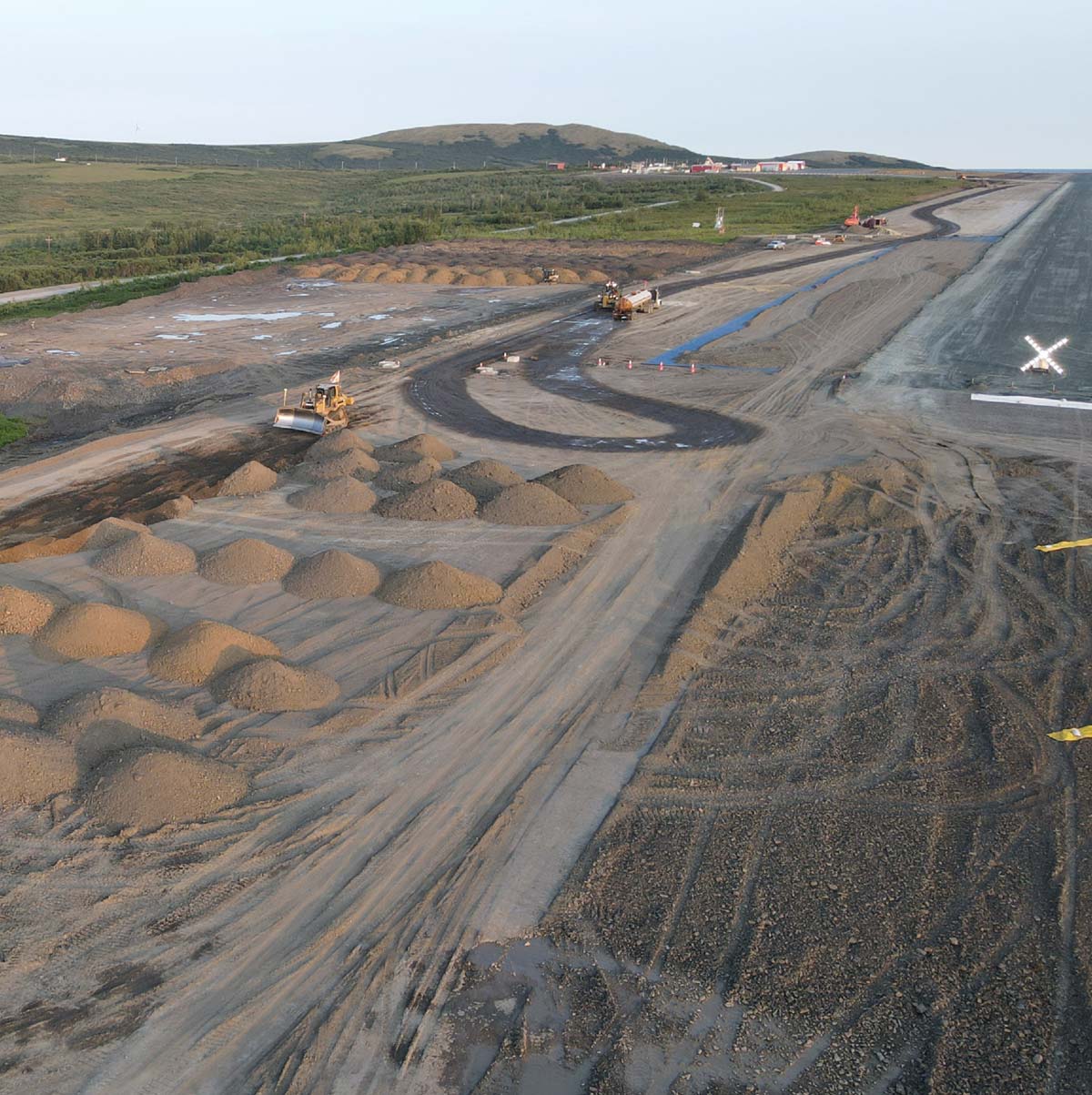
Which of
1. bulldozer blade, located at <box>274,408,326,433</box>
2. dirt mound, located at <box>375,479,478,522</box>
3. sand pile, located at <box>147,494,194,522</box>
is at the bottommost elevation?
sand pile, located at <box>147,494,194,522</box>

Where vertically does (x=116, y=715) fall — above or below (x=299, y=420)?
below

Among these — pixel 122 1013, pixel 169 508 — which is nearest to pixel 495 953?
pixel 122 1013

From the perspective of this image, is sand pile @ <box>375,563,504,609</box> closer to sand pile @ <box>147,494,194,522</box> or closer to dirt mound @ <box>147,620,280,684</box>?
dirt mound @ <box>147,620,280,684</box>

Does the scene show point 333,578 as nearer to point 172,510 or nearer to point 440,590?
point 440,590

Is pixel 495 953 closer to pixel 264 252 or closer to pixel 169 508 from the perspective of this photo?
pixel 169 508

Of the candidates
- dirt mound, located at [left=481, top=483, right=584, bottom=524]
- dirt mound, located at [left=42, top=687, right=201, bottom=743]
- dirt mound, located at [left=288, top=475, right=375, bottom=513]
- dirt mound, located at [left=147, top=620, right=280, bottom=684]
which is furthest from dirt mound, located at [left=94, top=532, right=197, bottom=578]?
dirt mound, located at [left=481, top=483, right=584, bottom=524]

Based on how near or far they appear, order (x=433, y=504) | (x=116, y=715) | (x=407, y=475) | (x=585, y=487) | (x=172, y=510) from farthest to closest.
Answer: (x=407, y=475) → (x=585, y=487) → (x=172, y=510) → (x=433, y=504) → (x=116, y=715)

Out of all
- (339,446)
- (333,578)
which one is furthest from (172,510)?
(333,578)
